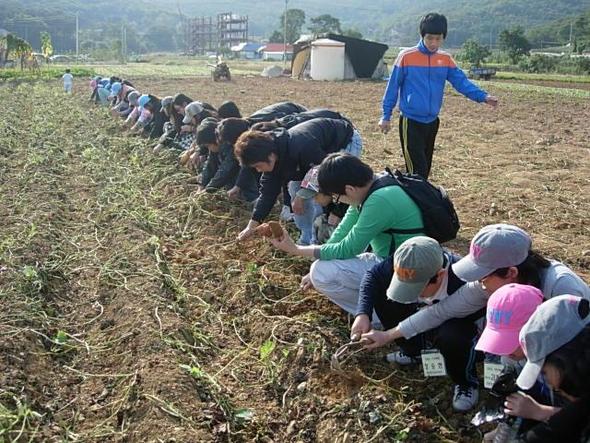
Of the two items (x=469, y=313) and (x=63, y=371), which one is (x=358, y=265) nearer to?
(x=469, y=313)

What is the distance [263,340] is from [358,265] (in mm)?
707

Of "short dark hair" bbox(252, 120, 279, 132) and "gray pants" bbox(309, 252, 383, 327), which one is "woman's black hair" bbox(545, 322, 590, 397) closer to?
"gray pants" bbox(309, 252, 383, 327)

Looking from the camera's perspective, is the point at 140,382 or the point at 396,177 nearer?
the point at 140,382

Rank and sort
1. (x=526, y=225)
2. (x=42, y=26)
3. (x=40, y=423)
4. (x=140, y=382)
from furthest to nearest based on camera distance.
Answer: (x=42, y=26) < (x=526, y=225) < (x=140, y=382) < (x=40, y=423)

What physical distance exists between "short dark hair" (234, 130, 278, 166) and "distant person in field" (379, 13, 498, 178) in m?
1.53

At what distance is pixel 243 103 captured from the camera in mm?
17781

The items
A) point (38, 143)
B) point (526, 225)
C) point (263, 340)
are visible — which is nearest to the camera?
point (263, 340)

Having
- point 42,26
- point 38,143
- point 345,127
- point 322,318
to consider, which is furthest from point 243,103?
point 42,26

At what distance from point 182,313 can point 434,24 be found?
297cm

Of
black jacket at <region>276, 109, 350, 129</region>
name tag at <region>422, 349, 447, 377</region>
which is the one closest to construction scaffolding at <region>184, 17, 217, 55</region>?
black jacket at <region>276, 109, 350, 129</region>

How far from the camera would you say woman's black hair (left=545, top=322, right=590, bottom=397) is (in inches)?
85.4

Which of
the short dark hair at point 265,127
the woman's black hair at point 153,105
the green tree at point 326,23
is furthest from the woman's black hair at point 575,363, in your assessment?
the green tree at point 326,23

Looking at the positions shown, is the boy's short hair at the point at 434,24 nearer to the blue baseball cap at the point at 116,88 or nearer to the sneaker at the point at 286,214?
the sneaker at the point at 286,214

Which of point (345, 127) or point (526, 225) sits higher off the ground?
point (345, 127)
